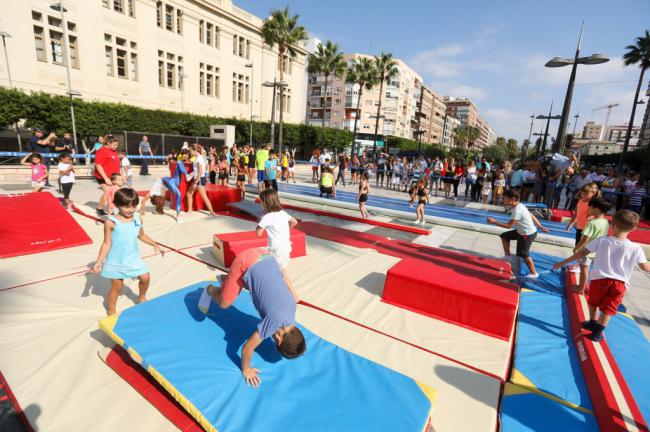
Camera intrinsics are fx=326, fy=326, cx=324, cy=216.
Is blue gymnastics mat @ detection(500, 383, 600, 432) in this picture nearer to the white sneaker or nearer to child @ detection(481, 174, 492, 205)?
the white sneaker

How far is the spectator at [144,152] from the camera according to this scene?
17.6 meters

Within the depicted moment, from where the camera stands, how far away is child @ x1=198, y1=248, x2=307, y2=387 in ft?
8.66

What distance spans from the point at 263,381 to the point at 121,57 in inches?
1252

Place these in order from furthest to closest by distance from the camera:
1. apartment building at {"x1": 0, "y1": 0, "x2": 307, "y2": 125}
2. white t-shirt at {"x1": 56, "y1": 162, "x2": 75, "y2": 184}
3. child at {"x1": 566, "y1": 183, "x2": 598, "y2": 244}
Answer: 1. apartment building at {"x1": 0, "y1": 0, "x2": 307, "y2": 125}
2. white t-shirt at {"x1": 56, "y1": 162, "x2": 75, "y2": 184}
3. child at {"x1": 566, "y1": 183, "x2": 598, "y2": 244}

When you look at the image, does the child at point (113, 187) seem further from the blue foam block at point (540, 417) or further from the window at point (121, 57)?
the window at point (121, 57)

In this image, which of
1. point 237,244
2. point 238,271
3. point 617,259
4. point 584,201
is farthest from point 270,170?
point 617,259

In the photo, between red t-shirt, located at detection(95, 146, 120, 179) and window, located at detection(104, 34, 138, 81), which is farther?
window, located at detection(104, 34, 138, 81)

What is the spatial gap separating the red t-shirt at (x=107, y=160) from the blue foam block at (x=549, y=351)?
333 inches

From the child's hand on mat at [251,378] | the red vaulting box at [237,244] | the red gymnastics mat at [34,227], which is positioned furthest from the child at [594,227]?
the red gymnastics mat at [34,227]

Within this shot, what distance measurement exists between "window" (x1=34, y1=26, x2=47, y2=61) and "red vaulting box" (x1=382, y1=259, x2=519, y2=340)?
28.7 meters

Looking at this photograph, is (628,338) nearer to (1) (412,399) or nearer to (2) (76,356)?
(1) (412,399)

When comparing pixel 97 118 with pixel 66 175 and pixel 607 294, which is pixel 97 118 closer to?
pixel 66 175

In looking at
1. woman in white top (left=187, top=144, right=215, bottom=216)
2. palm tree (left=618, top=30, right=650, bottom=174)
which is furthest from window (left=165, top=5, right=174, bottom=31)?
palm tree (left=618, top=30, right=650, bottom=174)

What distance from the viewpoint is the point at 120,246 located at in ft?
11.8
